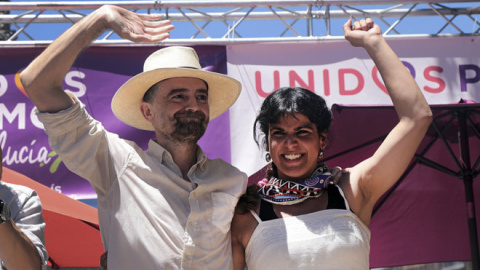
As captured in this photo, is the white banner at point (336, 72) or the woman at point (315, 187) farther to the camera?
the white banner at point (336, 72)

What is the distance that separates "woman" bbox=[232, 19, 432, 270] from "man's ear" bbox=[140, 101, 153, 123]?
51 cm

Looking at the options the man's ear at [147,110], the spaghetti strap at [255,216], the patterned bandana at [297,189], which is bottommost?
the spaghetti strap at [255,216]

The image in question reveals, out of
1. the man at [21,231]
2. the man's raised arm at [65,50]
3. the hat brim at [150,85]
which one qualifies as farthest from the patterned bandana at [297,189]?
the man at [21,231]

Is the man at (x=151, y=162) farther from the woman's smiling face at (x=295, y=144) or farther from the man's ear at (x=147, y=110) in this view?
the woman's smiling face at (x=295, y=144)

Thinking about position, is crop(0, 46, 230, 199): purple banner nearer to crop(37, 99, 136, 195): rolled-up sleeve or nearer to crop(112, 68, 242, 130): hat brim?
crop(112, 68, 242, 130): hat brim

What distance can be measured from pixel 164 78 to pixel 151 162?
40 centimetres

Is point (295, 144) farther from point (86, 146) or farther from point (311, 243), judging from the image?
point (86, 146)

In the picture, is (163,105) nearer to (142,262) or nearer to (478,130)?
(142,262)

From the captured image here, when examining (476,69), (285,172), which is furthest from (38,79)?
(476,69)

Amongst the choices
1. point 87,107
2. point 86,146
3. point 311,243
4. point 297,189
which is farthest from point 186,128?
point 87,107

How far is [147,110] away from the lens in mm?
2652

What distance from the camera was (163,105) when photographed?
254 centimetres

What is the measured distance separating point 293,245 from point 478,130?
2408 mm

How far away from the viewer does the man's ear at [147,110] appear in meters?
2.63
